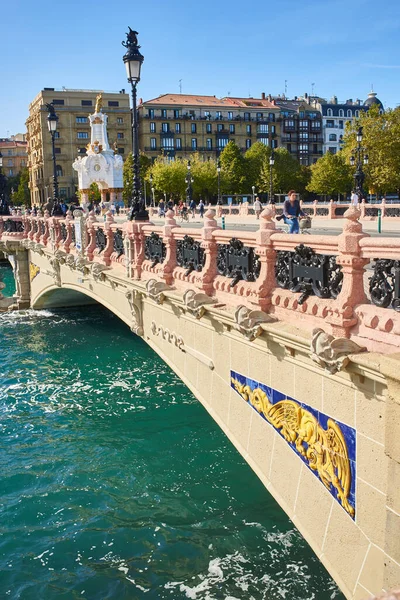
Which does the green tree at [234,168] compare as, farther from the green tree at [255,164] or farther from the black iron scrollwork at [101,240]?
the black iron scrollwork at [101,240]

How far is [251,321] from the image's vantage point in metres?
7.44

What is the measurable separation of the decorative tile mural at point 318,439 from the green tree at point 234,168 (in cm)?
7543

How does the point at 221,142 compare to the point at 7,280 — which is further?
the point at 221,142

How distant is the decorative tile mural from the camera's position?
6.19 meters

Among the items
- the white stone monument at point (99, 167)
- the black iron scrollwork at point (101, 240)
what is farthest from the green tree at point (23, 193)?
the black iron scrollwork at point (101, 240)

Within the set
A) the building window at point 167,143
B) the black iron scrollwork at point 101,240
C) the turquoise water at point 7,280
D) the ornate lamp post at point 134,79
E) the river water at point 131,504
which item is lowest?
the river water at point 131,504

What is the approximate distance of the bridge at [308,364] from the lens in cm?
577

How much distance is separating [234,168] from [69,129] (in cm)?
3170

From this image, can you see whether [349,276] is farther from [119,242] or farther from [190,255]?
[119,242]

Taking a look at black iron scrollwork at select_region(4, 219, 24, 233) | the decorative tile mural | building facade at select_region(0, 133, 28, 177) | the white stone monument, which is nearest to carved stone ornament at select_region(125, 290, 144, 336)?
the decorative tile mural

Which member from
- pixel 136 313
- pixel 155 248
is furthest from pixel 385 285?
pixel 136 313

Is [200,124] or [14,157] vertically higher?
[200,124]

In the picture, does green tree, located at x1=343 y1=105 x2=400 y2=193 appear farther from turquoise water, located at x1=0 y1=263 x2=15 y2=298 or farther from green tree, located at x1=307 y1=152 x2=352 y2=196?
green tree, located at x1=307 y1=152 x2=352 y2=196

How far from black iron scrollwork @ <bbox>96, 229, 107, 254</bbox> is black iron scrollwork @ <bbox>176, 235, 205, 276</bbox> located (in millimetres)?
5964
